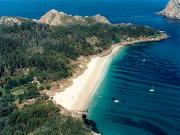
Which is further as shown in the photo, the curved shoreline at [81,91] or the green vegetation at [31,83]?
the curved shoreline at [81,91]

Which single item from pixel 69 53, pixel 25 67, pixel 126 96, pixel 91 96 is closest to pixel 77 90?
pixel 91 96

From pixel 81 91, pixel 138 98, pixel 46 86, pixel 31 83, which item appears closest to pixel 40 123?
pixel 46 86

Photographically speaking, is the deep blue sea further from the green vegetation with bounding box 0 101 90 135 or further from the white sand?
the green vegetation with bounding box 0 101 90 135

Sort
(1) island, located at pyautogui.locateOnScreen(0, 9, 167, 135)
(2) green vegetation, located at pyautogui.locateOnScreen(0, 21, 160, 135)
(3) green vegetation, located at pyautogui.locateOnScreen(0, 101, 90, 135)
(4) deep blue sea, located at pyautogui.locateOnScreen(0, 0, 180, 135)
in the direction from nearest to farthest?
(3) green vegetation, located at pyautogui.locateOnScreen(0, 101, 90, 135), (2) green vegetation, located at pyautogui.locateOnScreen(0, 21, 160, 135), (1) island, located at pyautogui.locateOnScreen(0, 9, 167, 135), (4) deep blue sea, located at pyautogui.locateOnScreen(0, 0, 180, 135)

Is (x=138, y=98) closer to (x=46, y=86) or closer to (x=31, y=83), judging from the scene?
(x=46, y=86)

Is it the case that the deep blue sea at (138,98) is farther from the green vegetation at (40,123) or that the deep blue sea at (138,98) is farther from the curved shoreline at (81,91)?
the green vegetation at (40,123)

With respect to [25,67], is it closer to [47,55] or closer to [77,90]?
[47,55]

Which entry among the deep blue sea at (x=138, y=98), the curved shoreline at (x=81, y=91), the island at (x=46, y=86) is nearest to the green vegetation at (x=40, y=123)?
the island at (x=46, y=86)

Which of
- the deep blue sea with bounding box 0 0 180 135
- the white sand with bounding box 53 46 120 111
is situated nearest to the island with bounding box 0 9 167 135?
the white sand with bounding box 53 46 120 111
